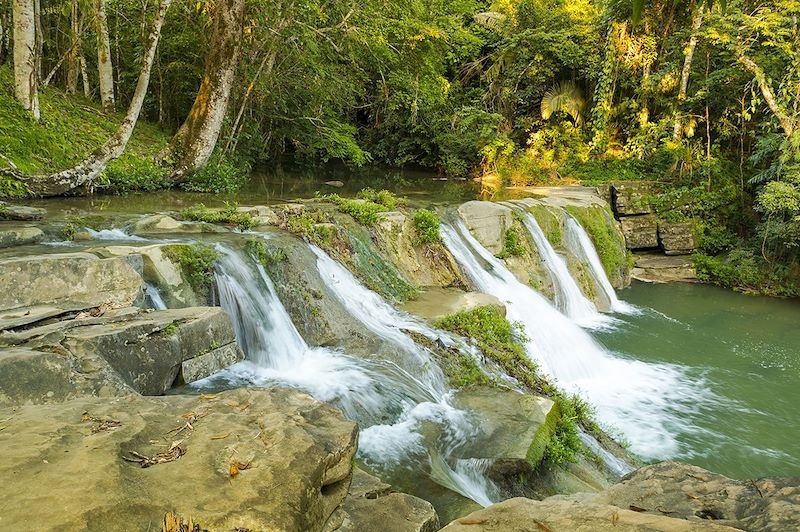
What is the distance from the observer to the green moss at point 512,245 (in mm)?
10664

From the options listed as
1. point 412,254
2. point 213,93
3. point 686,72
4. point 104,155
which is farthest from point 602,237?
point 104,155

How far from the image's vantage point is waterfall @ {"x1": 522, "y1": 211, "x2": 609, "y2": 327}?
1094 centimetres

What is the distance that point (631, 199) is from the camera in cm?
1553

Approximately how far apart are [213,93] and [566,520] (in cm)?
1106

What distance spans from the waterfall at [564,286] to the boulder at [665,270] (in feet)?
12.8

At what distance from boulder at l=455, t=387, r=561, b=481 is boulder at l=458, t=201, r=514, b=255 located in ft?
17.7

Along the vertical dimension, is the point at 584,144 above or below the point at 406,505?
above

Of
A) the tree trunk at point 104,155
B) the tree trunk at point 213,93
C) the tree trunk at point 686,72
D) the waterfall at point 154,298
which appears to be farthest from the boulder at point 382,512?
the tree trunk at point 686,72

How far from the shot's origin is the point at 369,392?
499 centimetres

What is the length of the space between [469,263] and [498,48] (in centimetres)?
1430

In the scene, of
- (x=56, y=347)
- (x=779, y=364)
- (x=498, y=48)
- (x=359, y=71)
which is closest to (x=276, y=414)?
(x=56, y=347)

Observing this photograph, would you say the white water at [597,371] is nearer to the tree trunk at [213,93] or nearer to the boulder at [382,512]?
the boulder at [382,512]

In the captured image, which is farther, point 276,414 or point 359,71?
point 359,71

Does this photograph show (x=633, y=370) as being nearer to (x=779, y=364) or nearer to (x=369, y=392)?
(x=779, y=364)
